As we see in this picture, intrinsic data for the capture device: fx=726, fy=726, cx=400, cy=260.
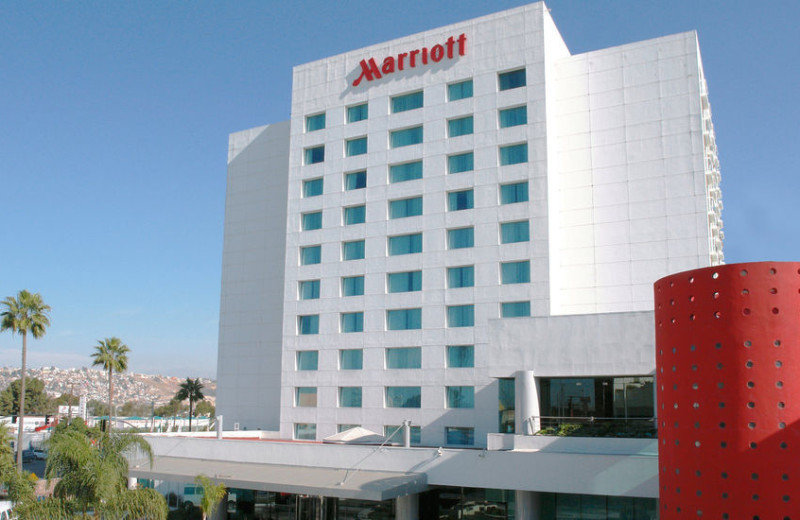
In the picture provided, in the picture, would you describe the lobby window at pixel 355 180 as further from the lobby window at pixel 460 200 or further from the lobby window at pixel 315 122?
the lobby window at pixel 460 200

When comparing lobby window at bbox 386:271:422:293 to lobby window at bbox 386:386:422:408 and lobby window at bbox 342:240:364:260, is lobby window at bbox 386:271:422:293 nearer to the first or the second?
lobby window at bbox 342:240:364:260

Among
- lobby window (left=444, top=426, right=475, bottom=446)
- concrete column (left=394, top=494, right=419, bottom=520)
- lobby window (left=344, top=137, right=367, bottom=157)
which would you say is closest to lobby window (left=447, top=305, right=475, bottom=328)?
lobby window (left=444, top=426, right=475, bottom=446)

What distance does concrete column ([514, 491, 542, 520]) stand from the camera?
112 ft

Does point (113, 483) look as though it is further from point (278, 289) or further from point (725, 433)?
point (278, 289)

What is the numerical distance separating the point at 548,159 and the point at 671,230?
29.3 feet

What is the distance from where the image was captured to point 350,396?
171ft

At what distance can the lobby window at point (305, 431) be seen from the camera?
174 feet

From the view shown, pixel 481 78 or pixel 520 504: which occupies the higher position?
pixel 481 78

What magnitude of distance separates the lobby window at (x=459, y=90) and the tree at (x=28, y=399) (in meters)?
104

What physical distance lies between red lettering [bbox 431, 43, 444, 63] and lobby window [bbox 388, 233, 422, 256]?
42.1ft

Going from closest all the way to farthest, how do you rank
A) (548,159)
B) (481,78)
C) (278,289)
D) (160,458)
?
(160,458)
(548,159)
(481,78)
(278,289)

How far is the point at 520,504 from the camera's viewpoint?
34.4 m

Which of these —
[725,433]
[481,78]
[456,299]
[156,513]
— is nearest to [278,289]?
[456,299]

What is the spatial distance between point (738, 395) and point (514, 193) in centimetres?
2974
